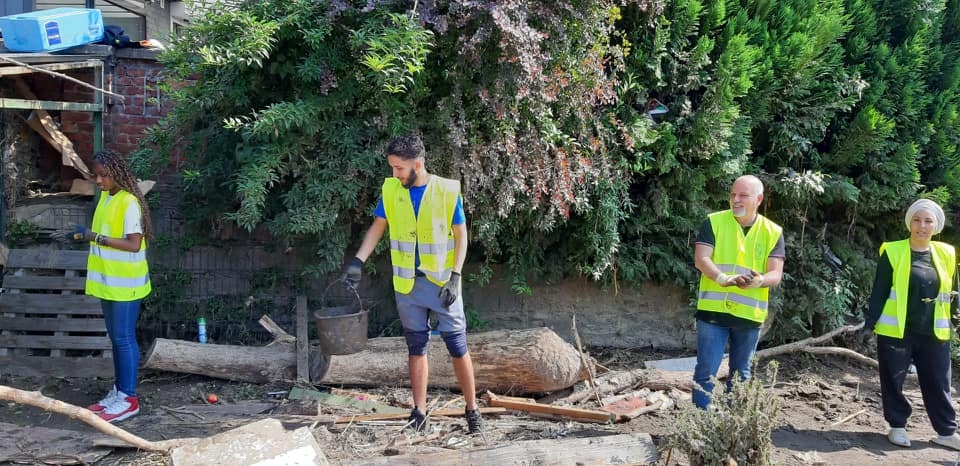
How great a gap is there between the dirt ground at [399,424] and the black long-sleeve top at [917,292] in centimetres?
82

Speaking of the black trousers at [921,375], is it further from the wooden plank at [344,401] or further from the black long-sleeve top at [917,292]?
the wooden plank at [344,401]

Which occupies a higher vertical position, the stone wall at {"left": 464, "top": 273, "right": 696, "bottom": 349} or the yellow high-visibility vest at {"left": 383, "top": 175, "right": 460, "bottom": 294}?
the yellow high-visibility vest at {"left": 383, "top": 175, "right": 460, "bottom": 294}

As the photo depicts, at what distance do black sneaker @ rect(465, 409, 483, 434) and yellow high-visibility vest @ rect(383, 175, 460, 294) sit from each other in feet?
2.74

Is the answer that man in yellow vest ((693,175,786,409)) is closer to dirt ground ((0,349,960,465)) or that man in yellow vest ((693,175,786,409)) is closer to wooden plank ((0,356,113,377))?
dirt ground ((0,349,960,465))

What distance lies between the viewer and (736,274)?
13.9ft

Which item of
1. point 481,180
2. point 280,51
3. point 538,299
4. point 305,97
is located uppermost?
point 280,51

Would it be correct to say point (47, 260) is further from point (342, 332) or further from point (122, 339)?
point (342, 332)

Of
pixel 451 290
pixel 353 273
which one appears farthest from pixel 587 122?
pixel 353 273

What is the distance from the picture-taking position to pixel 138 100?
21.9 feet

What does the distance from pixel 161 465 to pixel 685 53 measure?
4.91 m

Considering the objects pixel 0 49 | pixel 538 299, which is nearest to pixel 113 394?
pixel 538 299

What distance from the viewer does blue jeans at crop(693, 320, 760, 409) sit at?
4.30 meters

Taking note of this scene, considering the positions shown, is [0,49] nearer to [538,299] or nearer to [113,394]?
[113,394]

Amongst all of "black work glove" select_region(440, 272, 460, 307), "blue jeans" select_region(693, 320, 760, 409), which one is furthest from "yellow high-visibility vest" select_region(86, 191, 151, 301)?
"blue jeans" select_region(693, 320, 760, 409)
